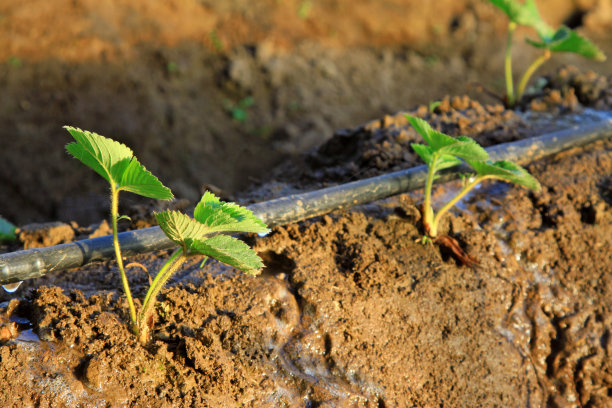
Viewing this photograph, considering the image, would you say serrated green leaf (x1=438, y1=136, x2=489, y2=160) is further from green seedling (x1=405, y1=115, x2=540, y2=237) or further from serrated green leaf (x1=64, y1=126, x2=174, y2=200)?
serrated green leaf (x1=64, y1=126, x2=174, y2=200)

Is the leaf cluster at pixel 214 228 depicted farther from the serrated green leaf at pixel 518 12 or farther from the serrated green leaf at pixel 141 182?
the serrated green leaf at pixel 518 12

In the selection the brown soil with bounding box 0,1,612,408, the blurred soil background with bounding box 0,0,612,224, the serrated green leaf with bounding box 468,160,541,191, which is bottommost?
the blurred soil background with bounding box 0,0,612,224

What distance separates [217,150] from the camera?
5.98m

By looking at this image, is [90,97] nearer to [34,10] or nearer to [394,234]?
[34,10]

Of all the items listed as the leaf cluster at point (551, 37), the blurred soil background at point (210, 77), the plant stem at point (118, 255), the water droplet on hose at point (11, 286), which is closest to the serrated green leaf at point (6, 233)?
the water droplet on hose at point (11, 286)

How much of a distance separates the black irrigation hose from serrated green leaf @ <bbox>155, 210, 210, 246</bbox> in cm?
→ 54

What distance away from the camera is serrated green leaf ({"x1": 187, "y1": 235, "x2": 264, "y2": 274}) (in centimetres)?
148

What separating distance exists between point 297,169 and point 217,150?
2584 millimetres

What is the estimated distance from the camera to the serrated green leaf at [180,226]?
4.86 feet

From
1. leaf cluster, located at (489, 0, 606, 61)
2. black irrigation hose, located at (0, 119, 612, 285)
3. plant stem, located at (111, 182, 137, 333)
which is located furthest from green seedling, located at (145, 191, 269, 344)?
leaf cluster, located at (489, 0, 606, 61)

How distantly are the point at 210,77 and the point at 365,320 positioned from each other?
4.97 metres

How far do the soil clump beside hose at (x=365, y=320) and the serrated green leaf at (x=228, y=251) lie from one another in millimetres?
333

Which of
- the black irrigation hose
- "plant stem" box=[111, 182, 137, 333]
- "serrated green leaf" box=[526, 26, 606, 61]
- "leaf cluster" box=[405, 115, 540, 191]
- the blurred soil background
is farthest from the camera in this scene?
the blurred soil background

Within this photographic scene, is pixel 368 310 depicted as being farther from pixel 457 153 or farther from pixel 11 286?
pixel 11 286
